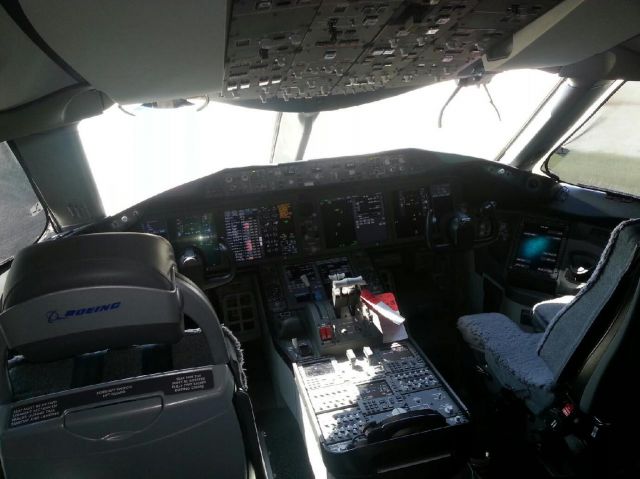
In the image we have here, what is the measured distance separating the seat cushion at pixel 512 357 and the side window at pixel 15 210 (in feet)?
7.20

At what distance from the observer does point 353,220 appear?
3023mm

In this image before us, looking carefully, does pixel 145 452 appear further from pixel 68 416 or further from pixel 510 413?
pixel 510 413

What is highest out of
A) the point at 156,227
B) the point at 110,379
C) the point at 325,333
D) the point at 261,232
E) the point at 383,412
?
the point at 110,379

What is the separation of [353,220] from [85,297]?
7.34 feet

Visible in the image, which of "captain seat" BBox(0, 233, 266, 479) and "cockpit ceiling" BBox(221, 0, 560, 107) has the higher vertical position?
"cockpit ceiling" BBox(221, 0, 560, 107)

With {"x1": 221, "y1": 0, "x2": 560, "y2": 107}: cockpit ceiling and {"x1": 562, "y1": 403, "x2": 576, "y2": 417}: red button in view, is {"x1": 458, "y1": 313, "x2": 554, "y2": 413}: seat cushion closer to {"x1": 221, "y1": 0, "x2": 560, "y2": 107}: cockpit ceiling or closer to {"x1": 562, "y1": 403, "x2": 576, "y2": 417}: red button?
{"x1": 562, "y1": 403, "x2": 576, "y2": 417}: red button

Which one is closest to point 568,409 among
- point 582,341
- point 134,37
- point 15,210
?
point 582,341

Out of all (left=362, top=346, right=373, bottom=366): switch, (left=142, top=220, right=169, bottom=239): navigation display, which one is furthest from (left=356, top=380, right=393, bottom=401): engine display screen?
(left=142, top=220, right=169, bottom=239): navigation display

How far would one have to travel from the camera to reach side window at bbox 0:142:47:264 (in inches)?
95.0

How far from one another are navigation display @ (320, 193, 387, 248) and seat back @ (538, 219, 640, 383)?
4.92 feet

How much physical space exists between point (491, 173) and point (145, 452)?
106 inches

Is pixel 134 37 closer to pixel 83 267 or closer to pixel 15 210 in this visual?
pixel 83 267

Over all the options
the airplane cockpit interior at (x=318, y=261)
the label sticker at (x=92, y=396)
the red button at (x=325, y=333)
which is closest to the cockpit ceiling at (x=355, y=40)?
the airplane cockpit interior at (x=318, y=261)

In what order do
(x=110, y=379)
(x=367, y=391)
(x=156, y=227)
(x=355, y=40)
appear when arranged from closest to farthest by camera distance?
1. (x=110, y=379)
2. (x=355, y=40)
3. (x=367, y=391)
4. (x=156, y=227)
